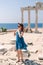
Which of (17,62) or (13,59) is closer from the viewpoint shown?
(17,62)

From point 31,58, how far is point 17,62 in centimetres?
101

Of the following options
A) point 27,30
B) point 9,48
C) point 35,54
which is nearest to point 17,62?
point 35,54

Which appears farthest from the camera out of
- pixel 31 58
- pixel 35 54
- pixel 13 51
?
pixel 13 51

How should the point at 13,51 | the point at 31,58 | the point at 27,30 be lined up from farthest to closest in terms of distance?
the point at 27,30 → the point at 13,51 → the point at 31,58

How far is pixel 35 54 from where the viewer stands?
10.1m

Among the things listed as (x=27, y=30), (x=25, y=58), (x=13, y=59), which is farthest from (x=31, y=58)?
(x=27, y=30)

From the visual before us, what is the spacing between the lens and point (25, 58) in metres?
9.27

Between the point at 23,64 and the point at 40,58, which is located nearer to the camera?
the point at 23,64

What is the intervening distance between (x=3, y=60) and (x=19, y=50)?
34.5 inches

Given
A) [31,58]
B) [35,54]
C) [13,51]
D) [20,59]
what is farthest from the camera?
[13,51]

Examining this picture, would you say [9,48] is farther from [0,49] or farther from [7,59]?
[7,59]

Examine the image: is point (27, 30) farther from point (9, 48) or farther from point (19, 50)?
point (19, 50)

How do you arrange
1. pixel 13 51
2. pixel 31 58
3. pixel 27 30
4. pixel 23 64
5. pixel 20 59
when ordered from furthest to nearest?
pixel 27 30 < pixel 13 51 < pixel 31 58 < pixel 20 59 < pixel 23 64

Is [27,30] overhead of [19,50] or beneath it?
beneath
